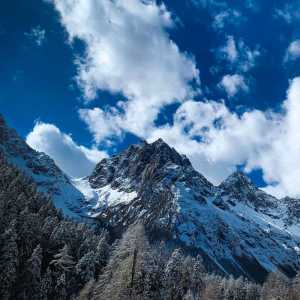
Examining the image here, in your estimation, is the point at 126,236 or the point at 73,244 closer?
the point at 126,236

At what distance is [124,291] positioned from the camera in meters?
49.3

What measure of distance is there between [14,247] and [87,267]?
763 inches

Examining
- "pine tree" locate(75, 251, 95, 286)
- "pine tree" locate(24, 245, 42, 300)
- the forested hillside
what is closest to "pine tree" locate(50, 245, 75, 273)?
the forested hillside

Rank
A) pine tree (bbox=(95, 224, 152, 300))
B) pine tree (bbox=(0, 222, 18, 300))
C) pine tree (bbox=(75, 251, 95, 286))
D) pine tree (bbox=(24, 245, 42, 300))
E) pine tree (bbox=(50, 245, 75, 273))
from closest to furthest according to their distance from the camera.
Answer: pine tree (bbox=(95, 224, 152, 300)) < pine tree (bbox=(0, 222, 18, 300)) < pine tree (bbox=(24, 245, 42, 300)) < pine tree (bbox=(50, 245, 75, 273)) < pine tree (bbox=(75, 251, 95, 286))

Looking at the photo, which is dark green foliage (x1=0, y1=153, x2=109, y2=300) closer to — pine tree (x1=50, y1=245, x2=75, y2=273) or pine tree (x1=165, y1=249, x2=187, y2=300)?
pine tree (x1=50, y1=245, x2=75, y2=273)

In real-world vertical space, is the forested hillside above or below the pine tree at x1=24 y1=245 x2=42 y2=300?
above

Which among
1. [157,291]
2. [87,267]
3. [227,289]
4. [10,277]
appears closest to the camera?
[10,277]

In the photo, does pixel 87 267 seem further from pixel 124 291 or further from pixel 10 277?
pixel 124 291

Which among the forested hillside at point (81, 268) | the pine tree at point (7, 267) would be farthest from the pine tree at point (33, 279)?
the pine tree at point (7, 267)

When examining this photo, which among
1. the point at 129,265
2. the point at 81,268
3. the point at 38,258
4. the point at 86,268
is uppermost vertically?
the point at 86,268

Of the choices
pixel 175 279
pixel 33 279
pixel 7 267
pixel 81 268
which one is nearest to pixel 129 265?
pixel 7 267

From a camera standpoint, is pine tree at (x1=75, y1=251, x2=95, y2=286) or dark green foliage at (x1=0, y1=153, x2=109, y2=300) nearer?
dark green foliage at (x1=0, y1=153, x2=109, y2=300)

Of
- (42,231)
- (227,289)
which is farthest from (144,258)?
(227,289)

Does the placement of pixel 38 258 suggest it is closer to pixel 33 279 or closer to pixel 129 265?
pixel 33 279
